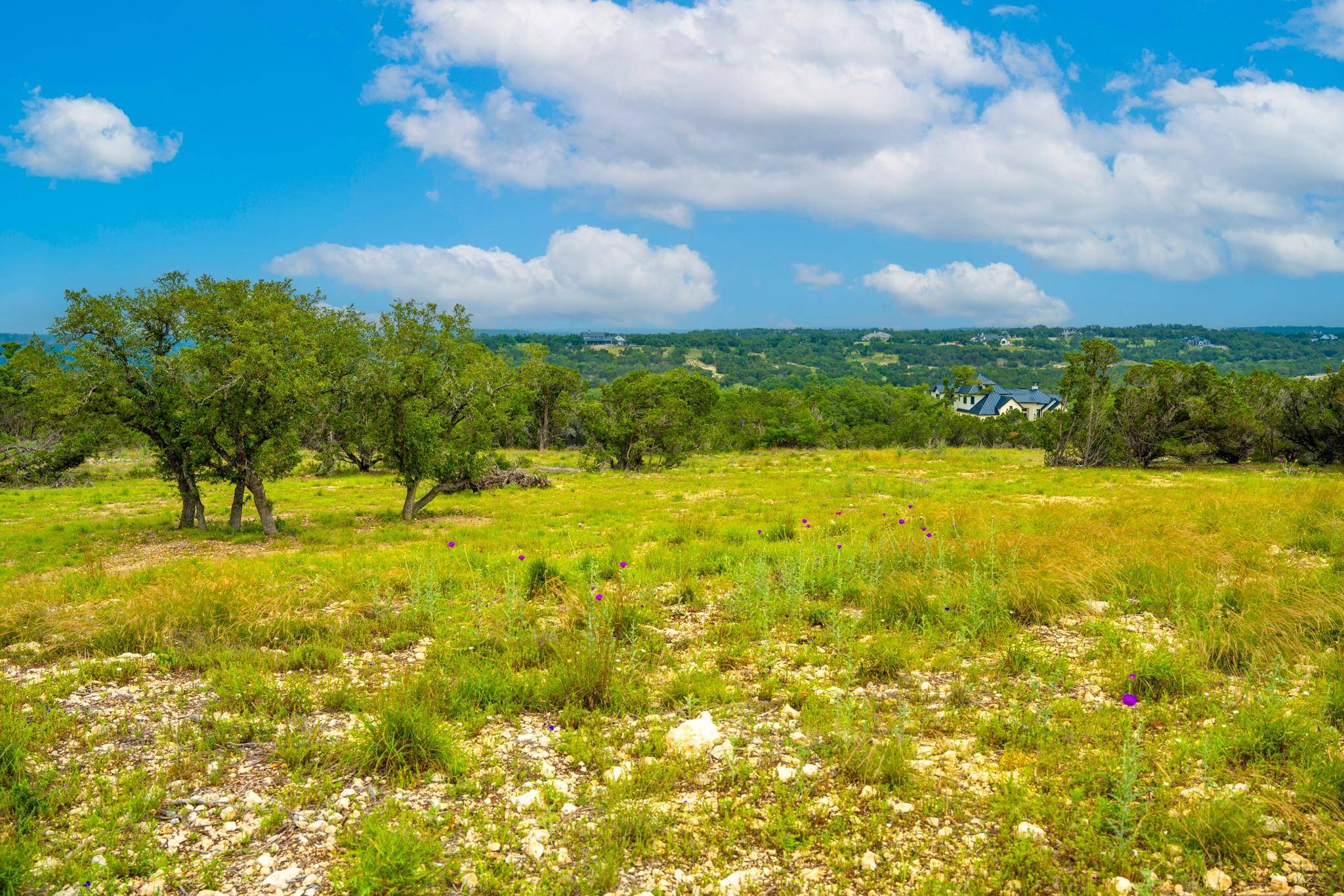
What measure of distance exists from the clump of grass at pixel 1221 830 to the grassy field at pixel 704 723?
0.01m

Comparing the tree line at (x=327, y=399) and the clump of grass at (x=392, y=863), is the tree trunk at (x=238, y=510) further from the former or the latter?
the clump of grass at (x=392, y=863)

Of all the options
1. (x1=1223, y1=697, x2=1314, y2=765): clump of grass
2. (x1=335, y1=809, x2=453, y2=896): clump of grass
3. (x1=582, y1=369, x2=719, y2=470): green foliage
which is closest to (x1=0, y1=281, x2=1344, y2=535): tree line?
(x1=582, y1=369, x2=719, y2=470): green foliage

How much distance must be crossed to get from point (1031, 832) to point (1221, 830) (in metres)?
0.88

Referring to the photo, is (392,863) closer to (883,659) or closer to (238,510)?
(883,659)

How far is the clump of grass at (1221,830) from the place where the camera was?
3.29m

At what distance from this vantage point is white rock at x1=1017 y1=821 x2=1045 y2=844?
3516 mm

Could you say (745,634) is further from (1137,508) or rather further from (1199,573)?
(1137,508)

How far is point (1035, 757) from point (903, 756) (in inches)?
32.7

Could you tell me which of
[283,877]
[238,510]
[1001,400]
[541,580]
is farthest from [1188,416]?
[1001,400]

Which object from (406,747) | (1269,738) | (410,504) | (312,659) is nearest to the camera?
(1269,738)

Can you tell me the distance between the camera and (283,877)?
3352mm

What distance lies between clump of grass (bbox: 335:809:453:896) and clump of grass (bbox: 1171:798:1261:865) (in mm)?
3780

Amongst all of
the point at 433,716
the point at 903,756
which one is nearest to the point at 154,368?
the point at 433,716

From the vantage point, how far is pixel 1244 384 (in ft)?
107
